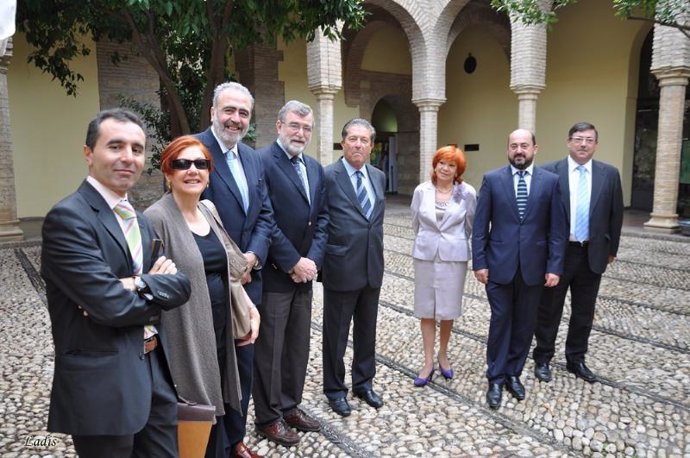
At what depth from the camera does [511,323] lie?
11.4 ft

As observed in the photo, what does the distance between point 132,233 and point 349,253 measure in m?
1.59

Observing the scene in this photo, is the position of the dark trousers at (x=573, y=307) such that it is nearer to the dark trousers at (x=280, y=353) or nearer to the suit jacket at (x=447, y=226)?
the suit jacket at (x=447, y=226)

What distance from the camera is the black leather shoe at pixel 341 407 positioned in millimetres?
3234

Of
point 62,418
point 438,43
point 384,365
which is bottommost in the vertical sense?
point 384,365

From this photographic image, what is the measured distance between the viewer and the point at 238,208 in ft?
8.39

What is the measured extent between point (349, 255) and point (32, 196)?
10.8 meters

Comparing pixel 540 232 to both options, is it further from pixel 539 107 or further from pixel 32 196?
pixel 539 107

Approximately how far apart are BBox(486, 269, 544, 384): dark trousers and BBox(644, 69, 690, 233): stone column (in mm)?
8807

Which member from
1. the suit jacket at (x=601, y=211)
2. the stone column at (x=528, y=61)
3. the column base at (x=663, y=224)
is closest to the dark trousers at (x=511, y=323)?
the suit jacket at (x=601, y=211)

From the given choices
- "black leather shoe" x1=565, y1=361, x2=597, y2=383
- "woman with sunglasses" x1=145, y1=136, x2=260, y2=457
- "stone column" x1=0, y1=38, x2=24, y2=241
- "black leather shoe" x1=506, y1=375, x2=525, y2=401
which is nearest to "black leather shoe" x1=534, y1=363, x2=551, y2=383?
"black leather shoe" x1=565, y1=361, x2=597, y2=383

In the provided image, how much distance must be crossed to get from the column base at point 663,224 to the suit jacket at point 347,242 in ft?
31.5

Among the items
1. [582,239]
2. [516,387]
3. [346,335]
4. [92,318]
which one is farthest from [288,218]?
[582,239]

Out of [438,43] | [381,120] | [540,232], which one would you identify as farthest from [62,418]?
[381,120]

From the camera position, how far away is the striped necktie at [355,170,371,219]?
323 cm
